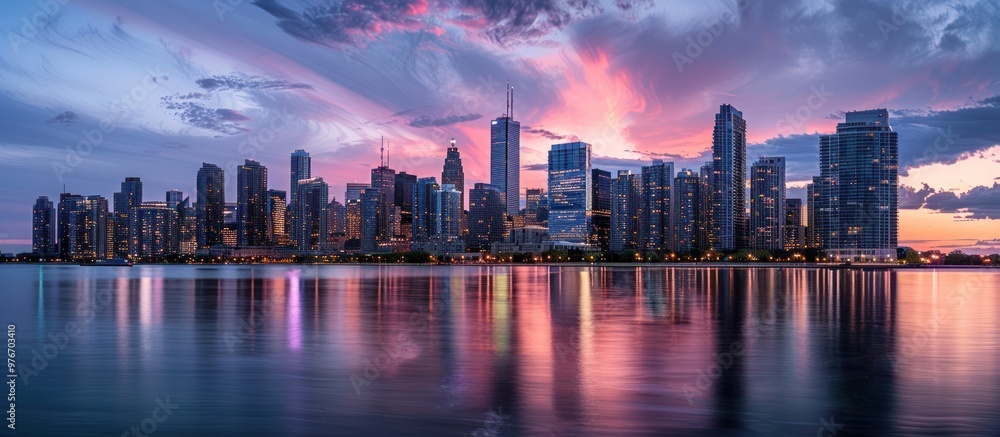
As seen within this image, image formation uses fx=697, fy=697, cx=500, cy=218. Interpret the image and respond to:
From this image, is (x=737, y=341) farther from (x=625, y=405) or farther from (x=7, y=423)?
(x=7, y=423)

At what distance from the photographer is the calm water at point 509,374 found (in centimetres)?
2033

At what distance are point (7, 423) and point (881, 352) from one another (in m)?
36.4

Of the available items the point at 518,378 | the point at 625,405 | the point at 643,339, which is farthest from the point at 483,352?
the point at 625,405

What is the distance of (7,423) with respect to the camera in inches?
800

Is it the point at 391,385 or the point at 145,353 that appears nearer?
the point at 391,385

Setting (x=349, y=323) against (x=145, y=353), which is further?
(x=349, y=323)

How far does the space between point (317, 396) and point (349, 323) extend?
81.5 ft

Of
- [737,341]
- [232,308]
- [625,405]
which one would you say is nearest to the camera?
[625,405]

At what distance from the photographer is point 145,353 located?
34.2 meters

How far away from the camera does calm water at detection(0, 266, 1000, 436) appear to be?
20.3m

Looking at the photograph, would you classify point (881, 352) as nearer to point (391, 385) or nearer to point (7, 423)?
point (391, 385)

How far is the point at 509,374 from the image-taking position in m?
27.4

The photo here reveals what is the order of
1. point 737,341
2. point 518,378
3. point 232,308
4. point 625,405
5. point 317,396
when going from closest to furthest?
1. point 625,405
2. point 317,396
3. point 518,378
4. point 737,341
5. point 232,308

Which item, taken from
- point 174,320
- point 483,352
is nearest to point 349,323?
point 174,320
